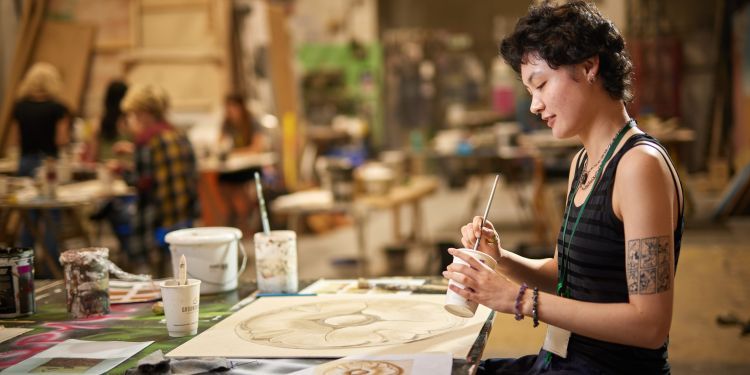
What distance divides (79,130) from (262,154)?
1.75 meters

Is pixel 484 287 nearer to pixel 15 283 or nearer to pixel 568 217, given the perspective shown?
pixel 568 217

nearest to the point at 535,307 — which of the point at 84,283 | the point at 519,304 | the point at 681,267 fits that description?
the point at 519,304

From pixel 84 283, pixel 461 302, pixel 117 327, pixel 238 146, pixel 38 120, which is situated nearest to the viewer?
pixel 461 302

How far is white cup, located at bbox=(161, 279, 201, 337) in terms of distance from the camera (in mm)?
1839

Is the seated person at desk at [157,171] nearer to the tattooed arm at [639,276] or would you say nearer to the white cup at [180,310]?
the white cup at [180,310]

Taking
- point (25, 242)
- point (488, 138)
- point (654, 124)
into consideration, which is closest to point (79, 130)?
point (25, 242)

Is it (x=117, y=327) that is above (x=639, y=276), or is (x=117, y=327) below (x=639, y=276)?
below

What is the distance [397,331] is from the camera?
1846 mm

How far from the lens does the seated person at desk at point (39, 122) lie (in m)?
6.27

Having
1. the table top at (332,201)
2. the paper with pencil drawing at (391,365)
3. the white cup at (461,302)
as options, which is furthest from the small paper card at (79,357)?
the table top at (332,201)

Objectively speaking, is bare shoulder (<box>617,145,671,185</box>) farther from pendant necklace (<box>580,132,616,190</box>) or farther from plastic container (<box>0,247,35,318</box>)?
plastic container (<box>0,247,35,318</box>)

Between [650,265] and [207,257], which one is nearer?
[650,265]

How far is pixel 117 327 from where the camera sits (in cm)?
195

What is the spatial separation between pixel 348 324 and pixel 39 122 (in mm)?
5054
